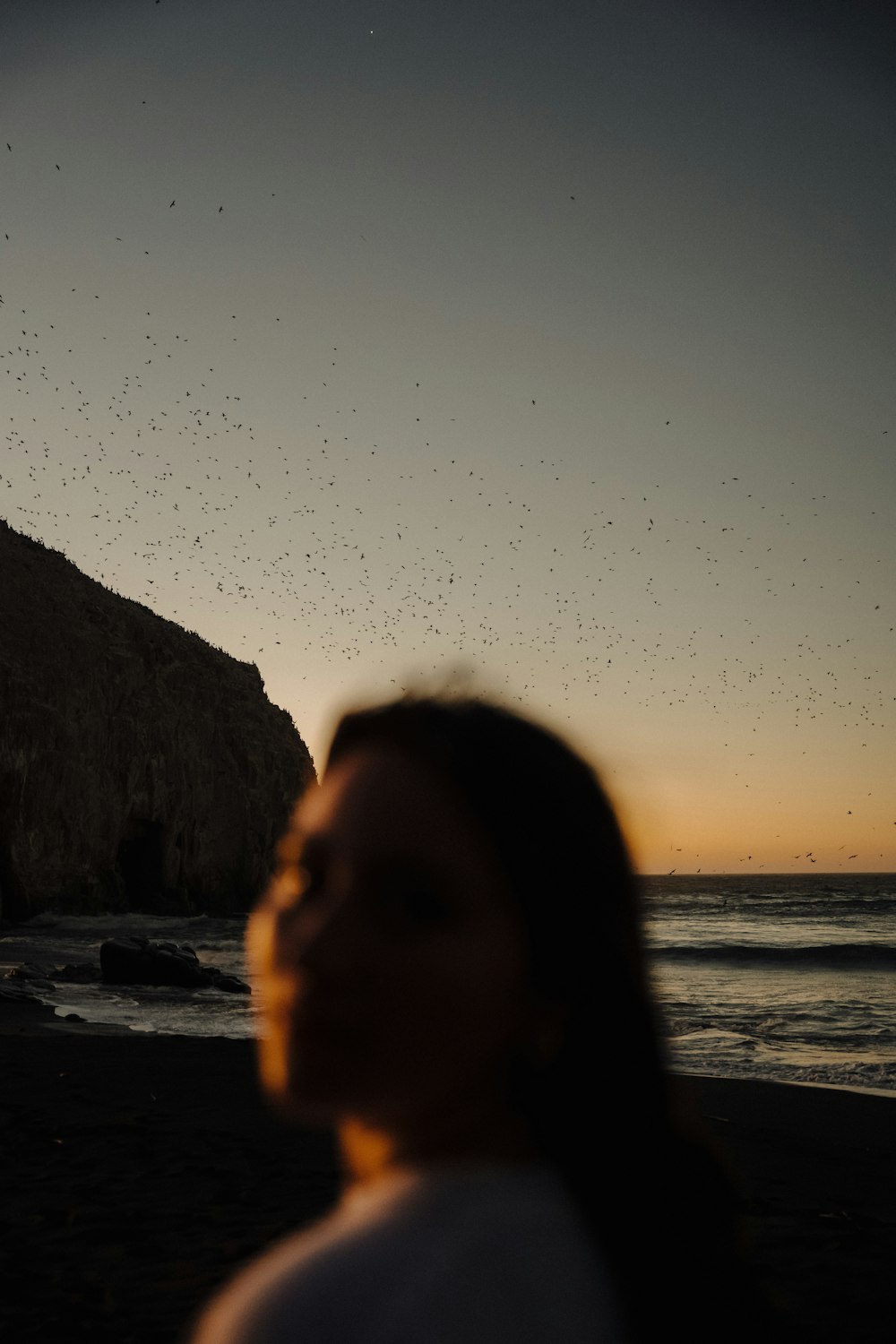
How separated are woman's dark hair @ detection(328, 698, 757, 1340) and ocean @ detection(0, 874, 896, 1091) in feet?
0.11

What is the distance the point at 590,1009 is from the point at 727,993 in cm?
1953

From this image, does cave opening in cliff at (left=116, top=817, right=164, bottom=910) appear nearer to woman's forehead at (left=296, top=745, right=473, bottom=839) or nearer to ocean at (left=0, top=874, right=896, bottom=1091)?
ocean at (left=0, top=874, right=896, bottom=1091)

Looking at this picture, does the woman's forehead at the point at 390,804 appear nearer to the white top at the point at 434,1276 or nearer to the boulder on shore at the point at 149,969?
the white top at the point at 434,1276

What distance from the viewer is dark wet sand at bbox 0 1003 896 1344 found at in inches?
157

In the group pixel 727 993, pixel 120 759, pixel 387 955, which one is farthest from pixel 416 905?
pixel 120 759

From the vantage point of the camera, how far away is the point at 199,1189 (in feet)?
17.7

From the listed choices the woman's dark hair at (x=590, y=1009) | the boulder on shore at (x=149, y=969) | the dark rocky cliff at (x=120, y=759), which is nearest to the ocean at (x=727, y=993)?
the woman's dark hair at (x=590, y=1009)

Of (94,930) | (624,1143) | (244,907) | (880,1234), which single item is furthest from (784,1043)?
(244,907)

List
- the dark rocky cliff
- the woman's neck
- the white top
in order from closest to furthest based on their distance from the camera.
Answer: the white top, the woman's neck, the dark rocky cliff

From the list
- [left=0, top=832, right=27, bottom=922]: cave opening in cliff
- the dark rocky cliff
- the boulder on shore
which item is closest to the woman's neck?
the boulder on shore

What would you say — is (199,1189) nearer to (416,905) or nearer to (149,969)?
(416,905)

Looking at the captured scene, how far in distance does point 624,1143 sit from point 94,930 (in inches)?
1148

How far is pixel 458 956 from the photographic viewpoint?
595mm

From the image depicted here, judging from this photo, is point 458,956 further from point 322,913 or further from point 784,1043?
point 784,1043
